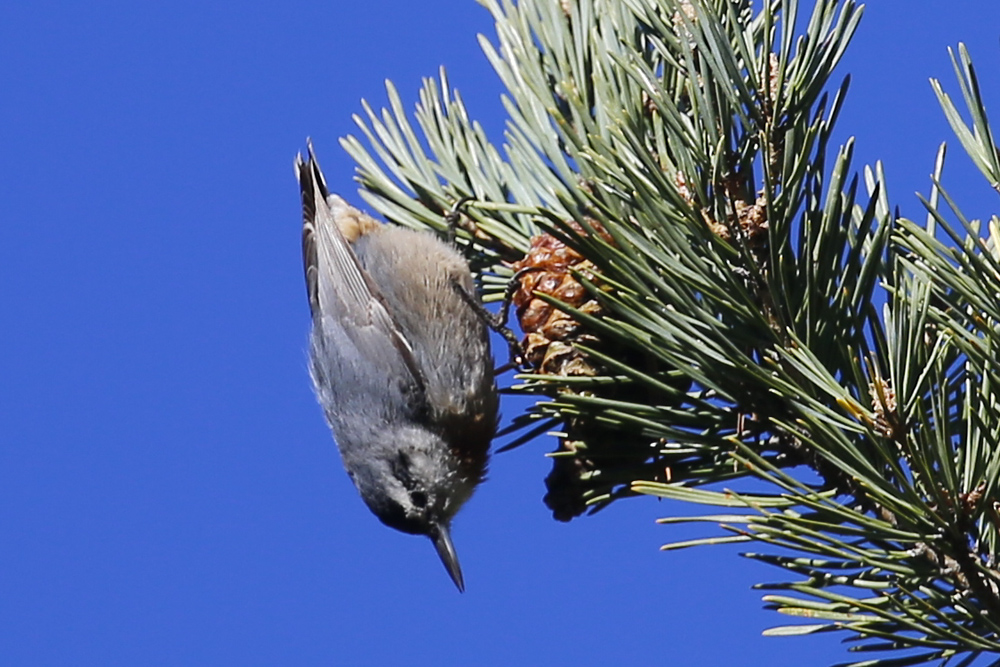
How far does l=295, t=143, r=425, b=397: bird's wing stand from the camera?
3.03 m

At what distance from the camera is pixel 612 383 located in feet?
5.31

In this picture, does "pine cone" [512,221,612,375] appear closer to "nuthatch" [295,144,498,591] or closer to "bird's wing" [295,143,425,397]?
"nuthatch" [295,144,498,591]

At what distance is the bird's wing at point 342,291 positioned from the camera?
3029 mm

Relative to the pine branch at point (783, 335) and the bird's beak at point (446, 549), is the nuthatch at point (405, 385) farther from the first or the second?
the pine branch at point (783, 335)

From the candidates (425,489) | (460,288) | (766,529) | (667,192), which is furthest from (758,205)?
(425,489)

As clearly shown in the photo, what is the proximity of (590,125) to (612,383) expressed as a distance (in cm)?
36

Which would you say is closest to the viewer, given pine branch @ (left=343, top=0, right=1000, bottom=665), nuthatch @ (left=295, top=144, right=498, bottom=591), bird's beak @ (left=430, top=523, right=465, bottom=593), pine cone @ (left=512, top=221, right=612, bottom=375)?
pine branch @ (left=343, top=0, right=1000, bottom=665)

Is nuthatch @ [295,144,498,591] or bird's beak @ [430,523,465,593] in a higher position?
nuthatch @ [295,144,498,591]

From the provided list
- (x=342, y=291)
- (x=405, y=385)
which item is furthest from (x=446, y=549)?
(x=342, y=291)

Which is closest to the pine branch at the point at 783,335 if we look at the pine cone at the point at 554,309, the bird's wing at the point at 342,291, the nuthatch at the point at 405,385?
the pine cone at the point at 554,309

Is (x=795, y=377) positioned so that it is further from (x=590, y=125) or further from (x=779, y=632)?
(x=590, y=125)

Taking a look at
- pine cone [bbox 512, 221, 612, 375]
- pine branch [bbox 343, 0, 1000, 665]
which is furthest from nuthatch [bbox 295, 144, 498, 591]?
pine branch [bbox 343, 0, 1000, 665]

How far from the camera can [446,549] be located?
3061 millimetres

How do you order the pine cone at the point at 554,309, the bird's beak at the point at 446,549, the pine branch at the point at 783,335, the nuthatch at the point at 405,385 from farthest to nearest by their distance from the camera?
the bird's beak at the point at 446,549
the nuthatch at the point at 405,385
the pine cone at the point at 554,309
the pine branch at the point at 783,335
